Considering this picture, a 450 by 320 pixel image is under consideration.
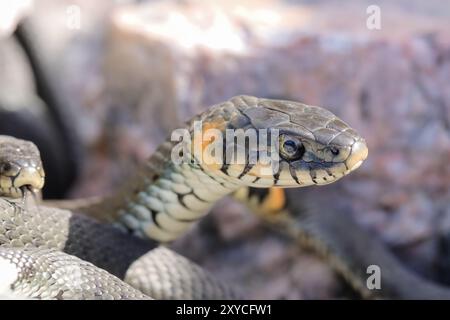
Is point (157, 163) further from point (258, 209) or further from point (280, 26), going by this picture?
point (280, 26)

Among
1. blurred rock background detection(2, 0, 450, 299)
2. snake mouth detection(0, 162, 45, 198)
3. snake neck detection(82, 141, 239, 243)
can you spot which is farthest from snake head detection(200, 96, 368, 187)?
blurred rock background detection(2, 0, 450, 299)

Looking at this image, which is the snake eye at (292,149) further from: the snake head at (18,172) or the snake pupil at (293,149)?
the snake head at (18,172)

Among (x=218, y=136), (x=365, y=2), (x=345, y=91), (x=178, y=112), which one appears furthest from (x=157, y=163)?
(x=365, y=2)

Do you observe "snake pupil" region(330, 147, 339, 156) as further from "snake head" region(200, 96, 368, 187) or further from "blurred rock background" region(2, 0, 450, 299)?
"blurred rock background" region(2, 0, 450, 299)

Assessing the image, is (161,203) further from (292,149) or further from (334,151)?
(334,151)
